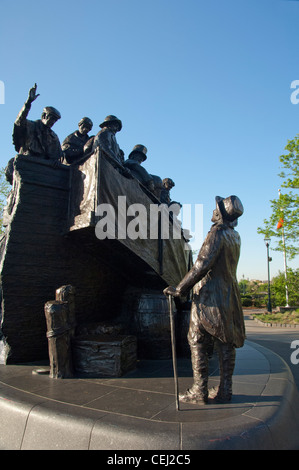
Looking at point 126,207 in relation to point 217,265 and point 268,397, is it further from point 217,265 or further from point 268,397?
point 268,397

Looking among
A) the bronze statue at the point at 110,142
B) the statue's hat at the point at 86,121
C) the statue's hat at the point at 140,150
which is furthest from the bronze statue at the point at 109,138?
the statue's hat at the point at 140,150

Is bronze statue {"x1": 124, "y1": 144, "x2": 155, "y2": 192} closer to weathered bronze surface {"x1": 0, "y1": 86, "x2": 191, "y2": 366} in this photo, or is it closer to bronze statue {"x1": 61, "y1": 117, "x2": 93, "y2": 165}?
weathered bronze surface {"x1": 0, "y1": 86, "x2": 191, "y2": 366}

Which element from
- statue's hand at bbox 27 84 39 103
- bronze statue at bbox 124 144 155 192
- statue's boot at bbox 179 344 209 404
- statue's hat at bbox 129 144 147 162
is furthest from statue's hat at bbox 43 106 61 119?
statue's boot at bbox 179 344 209 404

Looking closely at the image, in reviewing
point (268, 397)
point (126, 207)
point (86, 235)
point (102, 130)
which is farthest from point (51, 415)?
point (102, 130)

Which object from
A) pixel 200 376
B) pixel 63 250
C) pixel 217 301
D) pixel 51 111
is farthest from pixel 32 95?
pixel 200 376

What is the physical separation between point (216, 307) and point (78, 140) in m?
5.09

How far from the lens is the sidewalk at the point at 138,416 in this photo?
262cm

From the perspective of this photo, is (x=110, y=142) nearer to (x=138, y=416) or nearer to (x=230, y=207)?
(x=230, y=207)

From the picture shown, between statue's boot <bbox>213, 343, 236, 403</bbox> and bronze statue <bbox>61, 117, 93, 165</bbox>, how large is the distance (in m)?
4.89

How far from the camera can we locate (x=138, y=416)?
3068 mm

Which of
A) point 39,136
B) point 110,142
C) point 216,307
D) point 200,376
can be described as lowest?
point 200,376

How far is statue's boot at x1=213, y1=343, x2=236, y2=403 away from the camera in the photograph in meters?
3.45
